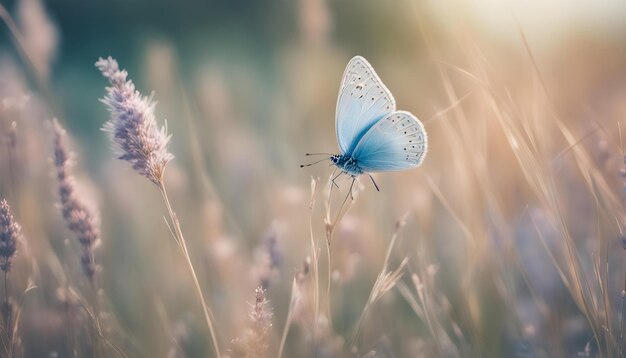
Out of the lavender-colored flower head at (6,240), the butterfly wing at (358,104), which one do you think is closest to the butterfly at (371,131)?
the butterfly wing at (358,104)

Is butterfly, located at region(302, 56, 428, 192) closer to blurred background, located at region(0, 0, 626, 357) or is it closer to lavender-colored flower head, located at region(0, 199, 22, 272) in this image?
blurred background, located at region(0, 0, 626, 357)

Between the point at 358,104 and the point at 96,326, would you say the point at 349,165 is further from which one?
the point at 96,326

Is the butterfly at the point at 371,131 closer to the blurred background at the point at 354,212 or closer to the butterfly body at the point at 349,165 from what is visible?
the butterfly body at the point at 349,165

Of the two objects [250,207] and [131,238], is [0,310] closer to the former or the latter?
[131,238]

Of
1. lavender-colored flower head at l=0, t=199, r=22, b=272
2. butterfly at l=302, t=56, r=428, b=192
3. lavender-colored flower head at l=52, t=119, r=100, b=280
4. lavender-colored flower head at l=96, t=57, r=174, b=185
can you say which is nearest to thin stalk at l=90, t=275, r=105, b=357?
lavender-colored flower head at l=52, t=119, r=100, b=280

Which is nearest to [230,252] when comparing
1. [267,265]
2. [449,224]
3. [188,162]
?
[267,265]

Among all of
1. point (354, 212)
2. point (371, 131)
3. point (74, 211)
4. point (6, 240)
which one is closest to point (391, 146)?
point (371, 131)

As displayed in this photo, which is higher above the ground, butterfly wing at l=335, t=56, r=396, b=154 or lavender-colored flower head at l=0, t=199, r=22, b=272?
butterfly wing at l=335, t=56, r=396, b=154
